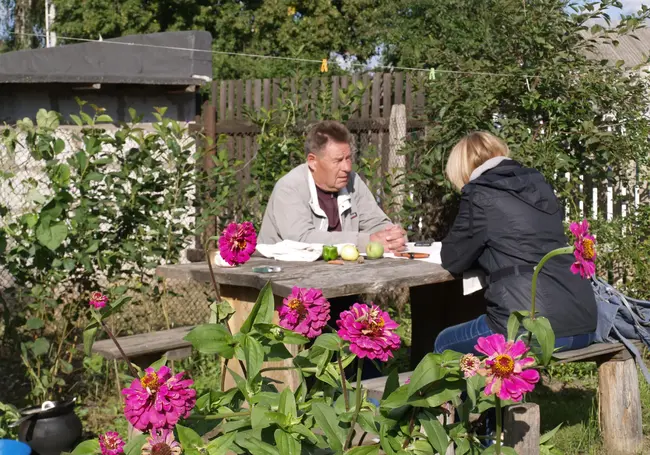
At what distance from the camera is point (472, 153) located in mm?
4141

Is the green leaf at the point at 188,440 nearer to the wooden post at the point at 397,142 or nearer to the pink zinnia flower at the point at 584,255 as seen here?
the pink zinnia flower at the point at 584,255

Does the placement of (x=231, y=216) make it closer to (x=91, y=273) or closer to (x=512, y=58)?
(x=91, y=273)

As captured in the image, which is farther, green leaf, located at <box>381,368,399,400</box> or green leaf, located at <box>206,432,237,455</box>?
green leaf, located at <box>381,368,399,400</box>

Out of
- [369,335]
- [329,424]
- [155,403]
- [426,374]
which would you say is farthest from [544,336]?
[155,403]

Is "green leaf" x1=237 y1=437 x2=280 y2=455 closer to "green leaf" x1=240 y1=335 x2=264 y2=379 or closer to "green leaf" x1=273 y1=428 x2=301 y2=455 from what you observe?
"green leaf" x1=273 y1=428 x2=301 y2=455

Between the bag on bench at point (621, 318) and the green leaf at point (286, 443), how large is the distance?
2351 millimetres

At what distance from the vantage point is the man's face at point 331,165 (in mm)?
4699

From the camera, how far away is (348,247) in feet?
14.4

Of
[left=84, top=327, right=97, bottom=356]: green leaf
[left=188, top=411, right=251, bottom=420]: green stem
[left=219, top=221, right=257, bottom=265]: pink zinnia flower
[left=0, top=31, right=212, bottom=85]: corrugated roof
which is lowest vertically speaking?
[left=188, top=411, right=251, bottom=420]: green stem

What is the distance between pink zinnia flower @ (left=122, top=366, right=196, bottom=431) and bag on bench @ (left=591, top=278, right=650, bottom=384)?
2.60m

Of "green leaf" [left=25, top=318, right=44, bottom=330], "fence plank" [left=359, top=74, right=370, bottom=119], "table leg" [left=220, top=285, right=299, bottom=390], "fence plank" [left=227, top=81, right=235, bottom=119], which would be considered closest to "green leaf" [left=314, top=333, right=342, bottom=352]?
"table leg" [left=220, top=285, right=299, bottom=390]

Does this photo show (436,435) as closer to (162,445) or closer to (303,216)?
(162,445)

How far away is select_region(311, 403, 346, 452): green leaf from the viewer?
6.93 ft

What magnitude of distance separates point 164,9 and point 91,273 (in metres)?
23.0
